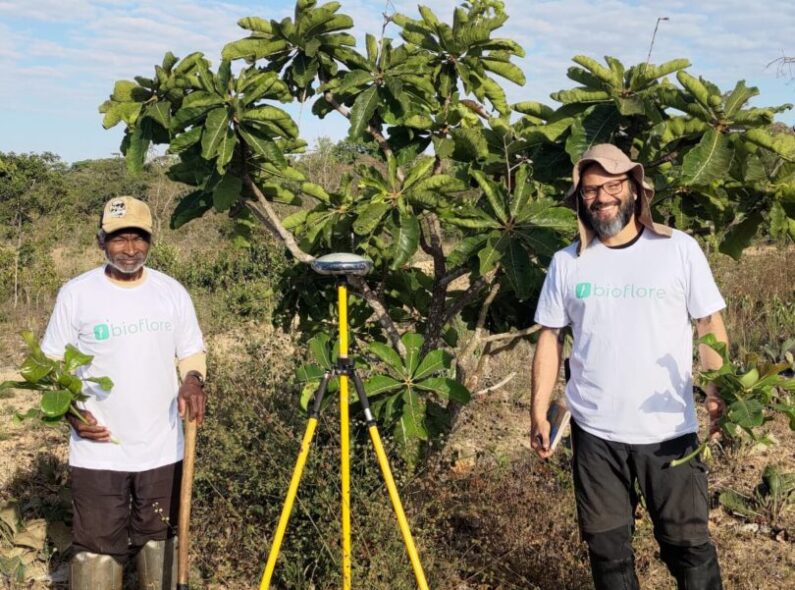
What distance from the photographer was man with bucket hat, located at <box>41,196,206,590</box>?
2746 mm

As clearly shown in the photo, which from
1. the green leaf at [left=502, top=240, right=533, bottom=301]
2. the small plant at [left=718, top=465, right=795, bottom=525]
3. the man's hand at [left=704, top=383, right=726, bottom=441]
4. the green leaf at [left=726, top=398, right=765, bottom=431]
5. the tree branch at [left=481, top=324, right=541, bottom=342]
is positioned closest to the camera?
the green leaf at [left=726, top=398, right=765, bottom=431]

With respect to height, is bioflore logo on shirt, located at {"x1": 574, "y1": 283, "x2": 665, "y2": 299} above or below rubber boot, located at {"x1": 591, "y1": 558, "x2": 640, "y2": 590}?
above

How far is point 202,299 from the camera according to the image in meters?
8.94

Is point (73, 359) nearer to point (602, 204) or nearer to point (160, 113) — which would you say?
point (160, 113)

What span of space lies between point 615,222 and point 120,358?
1652 millimetres

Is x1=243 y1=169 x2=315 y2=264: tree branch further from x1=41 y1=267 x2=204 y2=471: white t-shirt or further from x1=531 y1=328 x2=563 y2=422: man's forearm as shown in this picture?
x1=531 y1=328 x2=563 y2=422: man's forearm

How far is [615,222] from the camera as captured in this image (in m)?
2.45

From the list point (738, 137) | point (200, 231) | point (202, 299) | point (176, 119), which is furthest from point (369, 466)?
point (200, 231)

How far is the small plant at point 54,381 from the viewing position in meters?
2.49

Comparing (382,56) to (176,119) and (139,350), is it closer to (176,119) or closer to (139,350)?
(176,119)

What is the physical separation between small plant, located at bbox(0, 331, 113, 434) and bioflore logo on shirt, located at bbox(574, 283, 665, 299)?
1497 mm

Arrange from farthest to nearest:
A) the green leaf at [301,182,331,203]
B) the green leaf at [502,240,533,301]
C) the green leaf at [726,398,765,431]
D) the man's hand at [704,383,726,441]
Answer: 1. the green leaf at [301,182,331,203]
2. the green leaf at [502,240,533,301]
3. the man's hand at [704,383,726,441]
4. the green leaf at [726,398,765,431]

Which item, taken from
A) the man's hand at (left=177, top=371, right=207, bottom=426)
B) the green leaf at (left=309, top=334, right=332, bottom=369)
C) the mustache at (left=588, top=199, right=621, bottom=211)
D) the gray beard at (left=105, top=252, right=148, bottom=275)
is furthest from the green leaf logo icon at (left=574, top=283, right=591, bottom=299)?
the gray beard at (left=105, top=252, right=148, bottom=275)

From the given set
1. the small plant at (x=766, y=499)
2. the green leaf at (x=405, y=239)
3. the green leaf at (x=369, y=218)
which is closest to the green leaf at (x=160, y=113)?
the green leaf at (x=369, y=218)
